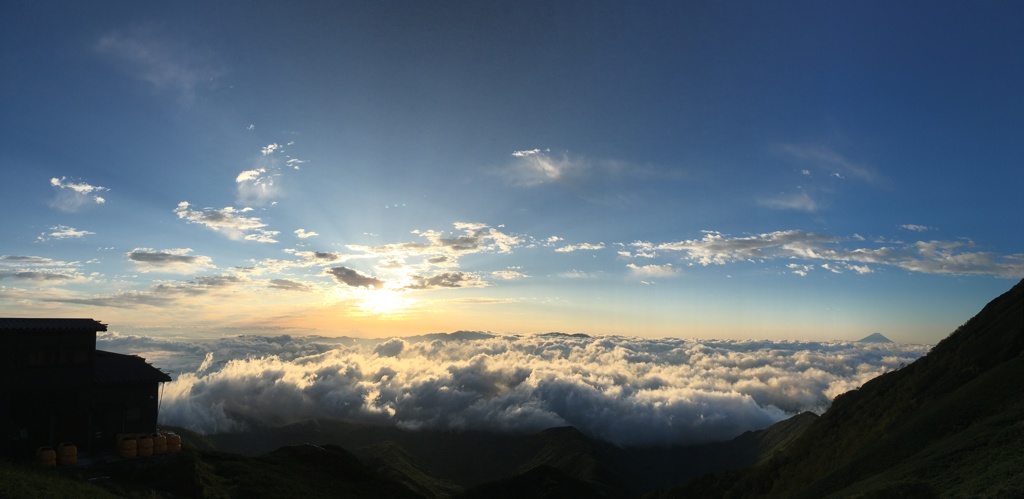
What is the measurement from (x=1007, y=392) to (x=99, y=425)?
8193 cm

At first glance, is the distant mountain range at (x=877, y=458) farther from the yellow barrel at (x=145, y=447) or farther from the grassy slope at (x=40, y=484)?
the yellow barrel at (x=145, y=447)

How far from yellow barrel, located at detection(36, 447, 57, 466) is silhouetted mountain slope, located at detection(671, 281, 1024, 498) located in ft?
194

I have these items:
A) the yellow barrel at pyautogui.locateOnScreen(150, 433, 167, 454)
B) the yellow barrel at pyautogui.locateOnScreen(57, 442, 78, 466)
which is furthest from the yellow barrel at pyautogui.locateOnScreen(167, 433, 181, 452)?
the yellow barrel at pyautogui.locateOnScreen(57, 442, 78, 466)

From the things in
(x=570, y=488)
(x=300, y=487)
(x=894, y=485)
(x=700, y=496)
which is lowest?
(x=570, y=488)

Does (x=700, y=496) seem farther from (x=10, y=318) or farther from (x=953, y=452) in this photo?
(x=10, y=318)

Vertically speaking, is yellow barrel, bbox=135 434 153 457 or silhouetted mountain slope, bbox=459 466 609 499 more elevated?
yellow barrel, bbox=135 434 153 457

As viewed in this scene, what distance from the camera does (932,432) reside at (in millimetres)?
42469

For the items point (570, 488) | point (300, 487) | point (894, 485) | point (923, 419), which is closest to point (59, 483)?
point (300, 487)

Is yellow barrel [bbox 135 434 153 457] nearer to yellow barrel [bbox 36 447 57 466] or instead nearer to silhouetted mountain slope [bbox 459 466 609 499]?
yellow barrel [bbox 36 447 57 466]

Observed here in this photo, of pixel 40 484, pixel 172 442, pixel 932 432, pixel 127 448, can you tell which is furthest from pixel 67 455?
pixel 932 432

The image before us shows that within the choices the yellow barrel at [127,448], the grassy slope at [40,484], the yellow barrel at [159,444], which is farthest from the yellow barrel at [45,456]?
the yellow barrel at [159,444]

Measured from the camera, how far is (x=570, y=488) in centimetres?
18825

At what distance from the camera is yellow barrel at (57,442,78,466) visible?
36531 mm

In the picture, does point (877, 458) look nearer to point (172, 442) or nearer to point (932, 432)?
point (932, 432)
